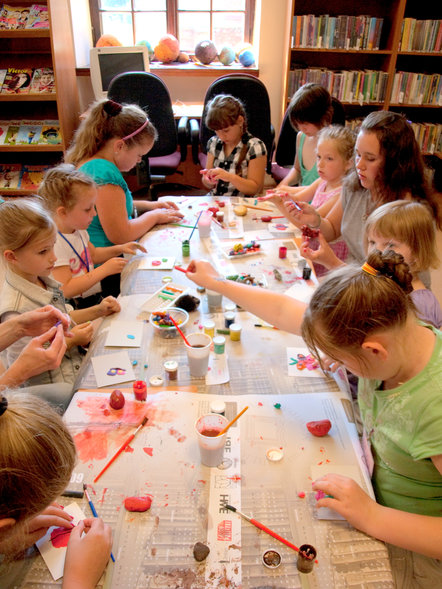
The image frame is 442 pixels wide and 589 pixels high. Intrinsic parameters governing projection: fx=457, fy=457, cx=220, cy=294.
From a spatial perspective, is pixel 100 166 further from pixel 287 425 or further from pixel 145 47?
pixel 145 47

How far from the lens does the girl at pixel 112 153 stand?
6.51ft

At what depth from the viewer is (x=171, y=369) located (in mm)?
1195

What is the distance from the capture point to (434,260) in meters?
1.42

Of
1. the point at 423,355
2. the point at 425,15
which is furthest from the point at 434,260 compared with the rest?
the point at 425,15

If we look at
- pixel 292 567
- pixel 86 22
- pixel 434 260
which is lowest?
pixel 292 567

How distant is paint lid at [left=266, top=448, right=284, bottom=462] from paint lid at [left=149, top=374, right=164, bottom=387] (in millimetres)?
340

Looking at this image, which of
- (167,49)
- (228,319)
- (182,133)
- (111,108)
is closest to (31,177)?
(182,133)

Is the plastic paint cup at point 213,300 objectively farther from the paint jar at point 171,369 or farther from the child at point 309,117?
the child at point 309,117

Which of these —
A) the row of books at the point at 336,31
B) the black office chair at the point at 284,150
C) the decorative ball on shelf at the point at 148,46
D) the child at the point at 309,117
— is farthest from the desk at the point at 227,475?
the decorative ball on shelf at the point at 148,46

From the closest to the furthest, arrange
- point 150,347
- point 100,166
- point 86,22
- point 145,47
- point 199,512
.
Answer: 1. point 199,512
2. point 150,347
3. point 100,166
4. point 145,47
5. point 86,22

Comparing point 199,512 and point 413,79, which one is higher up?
point 413,79

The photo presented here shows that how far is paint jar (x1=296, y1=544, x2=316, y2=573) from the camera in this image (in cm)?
78

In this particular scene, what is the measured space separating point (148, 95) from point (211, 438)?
3050 millimetres

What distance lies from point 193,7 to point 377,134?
3283 millimetres
